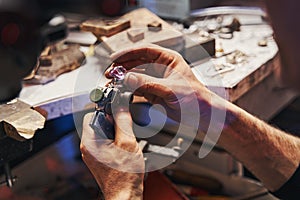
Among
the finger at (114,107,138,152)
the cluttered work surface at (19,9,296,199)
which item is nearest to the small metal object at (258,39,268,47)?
the cluttered work surface at (19,9,296,199)

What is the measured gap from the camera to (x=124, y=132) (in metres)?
0.65

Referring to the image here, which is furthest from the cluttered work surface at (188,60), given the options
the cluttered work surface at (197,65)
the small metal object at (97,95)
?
the small metal object at (97,95)

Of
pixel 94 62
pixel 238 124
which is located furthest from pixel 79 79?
pixel 238 124

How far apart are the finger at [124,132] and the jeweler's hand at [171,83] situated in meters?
0.04

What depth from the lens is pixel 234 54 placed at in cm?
92

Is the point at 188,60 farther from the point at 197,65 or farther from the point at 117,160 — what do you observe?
the point at 117,160

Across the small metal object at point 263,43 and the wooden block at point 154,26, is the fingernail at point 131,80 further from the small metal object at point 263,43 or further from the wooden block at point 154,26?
the small metal object at point 263,43

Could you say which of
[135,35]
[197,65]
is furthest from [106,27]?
[197,65]

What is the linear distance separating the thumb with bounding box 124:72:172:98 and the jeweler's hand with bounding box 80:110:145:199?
0.05 m

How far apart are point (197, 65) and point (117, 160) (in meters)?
0.30

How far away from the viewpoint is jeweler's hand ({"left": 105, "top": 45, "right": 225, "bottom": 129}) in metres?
0.70

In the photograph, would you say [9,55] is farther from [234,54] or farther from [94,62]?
[234,54]

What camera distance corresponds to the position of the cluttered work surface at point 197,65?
31.6 inches

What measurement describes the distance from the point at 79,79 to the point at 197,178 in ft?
1.25
